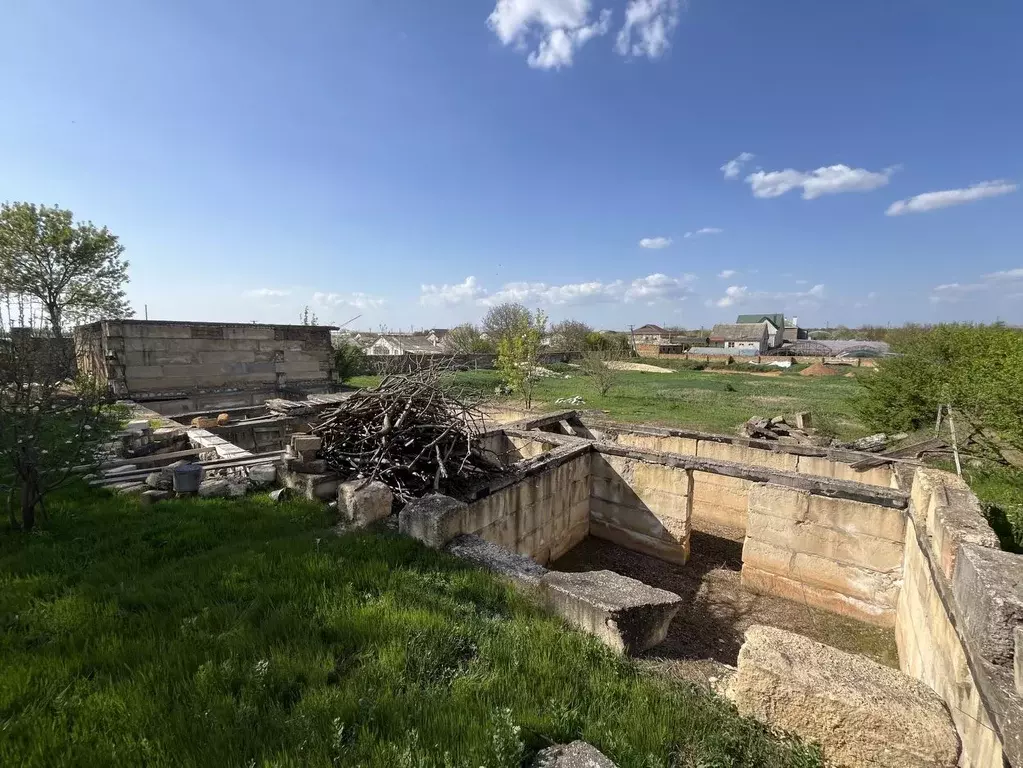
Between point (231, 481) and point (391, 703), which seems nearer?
point (391, 703)

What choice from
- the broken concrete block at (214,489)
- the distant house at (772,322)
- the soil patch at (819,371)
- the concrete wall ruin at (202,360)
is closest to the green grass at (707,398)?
the soil patch at (819,371)

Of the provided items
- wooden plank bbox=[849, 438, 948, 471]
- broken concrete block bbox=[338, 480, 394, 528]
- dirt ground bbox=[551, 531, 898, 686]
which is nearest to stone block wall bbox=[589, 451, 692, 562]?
dirt ground bbox=[551, 531, 898, 686]

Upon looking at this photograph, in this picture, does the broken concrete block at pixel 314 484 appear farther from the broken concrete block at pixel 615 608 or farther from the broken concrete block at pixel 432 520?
the broken concrete block at pixel 615 608

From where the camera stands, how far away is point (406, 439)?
5.44 meters

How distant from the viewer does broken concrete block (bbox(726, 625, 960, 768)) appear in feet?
6.77

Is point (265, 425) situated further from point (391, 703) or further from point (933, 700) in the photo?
point (933, 700)

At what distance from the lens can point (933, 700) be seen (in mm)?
2266

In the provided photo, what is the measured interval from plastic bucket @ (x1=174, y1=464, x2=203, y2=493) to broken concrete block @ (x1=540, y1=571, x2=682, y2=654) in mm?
4420

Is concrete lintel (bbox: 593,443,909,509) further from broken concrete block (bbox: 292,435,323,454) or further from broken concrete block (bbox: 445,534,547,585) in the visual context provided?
broken concrete block (bbox: 292,435,323,454)

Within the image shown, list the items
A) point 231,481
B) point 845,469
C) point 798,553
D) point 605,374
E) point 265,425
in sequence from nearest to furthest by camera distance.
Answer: point 231,481 → point 798,553 → point 845,469 → point 265,425 → point 605,374

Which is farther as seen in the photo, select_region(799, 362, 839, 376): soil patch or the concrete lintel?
select_region(799, 362, 839, 376): soil patch

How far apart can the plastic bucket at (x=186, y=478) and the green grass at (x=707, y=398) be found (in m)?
6.60

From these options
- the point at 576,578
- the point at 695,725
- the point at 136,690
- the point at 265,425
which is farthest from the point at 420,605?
the point at 265,425

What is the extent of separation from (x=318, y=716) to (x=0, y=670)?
173 centimetres
